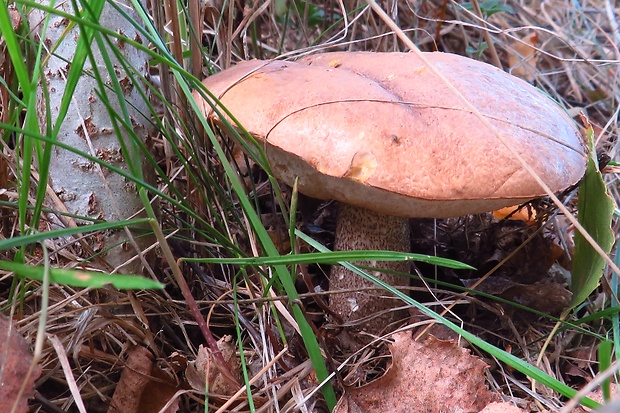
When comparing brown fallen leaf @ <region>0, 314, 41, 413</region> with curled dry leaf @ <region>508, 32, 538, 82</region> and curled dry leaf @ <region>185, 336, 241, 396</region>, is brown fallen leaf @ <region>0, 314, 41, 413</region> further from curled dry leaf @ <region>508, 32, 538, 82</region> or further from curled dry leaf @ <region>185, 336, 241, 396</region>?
curled dry leaf @ <region>508, 32, 538, 82</region>

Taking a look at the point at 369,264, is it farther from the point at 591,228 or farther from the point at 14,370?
the point at 14,370

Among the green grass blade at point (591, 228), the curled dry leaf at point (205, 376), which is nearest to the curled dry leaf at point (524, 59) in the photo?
the green grass blade at point (591, 228)

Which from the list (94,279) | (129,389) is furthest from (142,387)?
(94,279)

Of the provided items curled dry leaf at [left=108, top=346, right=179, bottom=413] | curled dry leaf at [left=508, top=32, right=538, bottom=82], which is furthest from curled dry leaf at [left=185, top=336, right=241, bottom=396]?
curled dry leaf at [left=508, top=32, right=538, bottom=82]

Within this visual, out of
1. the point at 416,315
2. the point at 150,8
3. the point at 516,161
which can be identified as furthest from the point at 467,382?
the point at 150,8

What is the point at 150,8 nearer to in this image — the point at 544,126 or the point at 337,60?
the point at 337,60

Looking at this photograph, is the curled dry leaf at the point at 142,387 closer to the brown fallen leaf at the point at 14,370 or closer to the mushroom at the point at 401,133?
the brown fallen leaf at the point at 14,370
